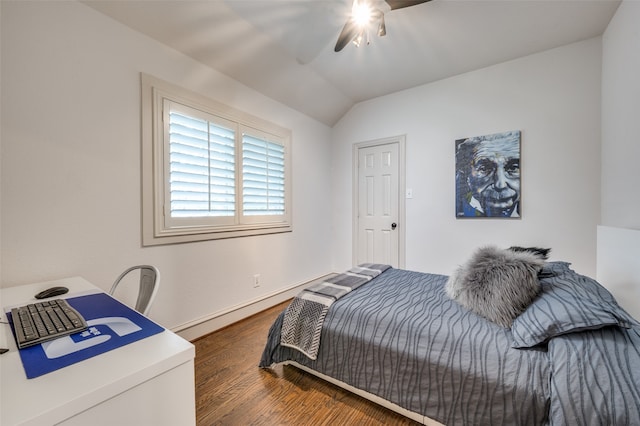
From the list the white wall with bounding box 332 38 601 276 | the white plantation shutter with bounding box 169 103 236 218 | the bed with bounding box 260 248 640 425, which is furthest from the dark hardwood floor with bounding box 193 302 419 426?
the white wall with bounding box 332 38 601 276

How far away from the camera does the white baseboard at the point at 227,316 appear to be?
216cm

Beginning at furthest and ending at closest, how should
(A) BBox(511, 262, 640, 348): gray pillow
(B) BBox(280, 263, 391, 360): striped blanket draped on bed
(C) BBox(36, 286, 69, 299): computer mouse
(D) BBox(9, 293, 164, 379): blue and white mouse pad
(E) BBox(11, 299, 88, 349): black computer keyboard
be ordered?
1. (B) BBox(280, 263, 391, 360): striped blanket draped on bed
2. (C) BBox(36, 286, 69, 299): computer mouse
3. (A) BBox(511, 262, 640, 348): gray pillow
4. (E) BBox(11, 299, 88, 349): black computer keyboard
5. (D) BBox(9, 293, 164, 379): blue and white mouse pad

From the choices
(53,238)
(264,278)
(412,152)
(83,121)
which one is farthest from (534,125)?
(53,238)

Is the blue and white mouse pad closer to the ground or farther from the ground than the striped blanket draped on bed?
farther from the ground

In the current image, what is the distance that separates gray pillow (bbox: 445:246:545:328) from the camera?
127cm

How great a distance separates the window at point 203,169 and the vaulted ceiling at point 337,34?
42cm

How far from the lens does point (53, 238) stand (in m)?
1.53

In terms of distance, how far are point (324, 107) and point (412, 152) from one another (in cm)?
135

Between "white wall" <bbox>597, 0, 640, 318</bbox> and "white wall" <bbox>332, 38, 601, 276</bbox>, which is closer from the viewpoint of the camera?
"white wall" <bbox>597, 0, 640, 318</bbox>

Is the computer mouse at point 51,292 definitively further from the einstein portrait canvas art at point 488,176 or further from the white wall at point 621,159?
the einstein portrait canvas art at point 488,176

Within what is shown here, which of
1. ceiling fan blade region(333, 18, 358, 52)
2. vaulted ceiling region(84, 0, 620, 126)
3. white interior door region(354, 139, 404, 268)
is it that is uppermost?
vaulted ceiling region(84, 0, 620, 126)

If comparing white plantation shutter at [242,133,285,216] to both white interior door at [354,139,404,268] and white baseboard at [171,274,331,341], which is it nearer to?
white baseboard at [171,274,331,341]

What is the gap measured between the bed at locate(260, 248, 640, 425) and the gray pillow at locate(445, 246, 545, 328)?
0.11 feet

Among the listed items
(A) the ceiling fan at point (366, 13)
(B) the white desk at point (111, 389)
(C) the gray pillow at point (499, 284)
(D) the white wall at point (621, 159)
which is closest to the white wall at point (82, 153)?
(B) the white desk at point (111, 389)
